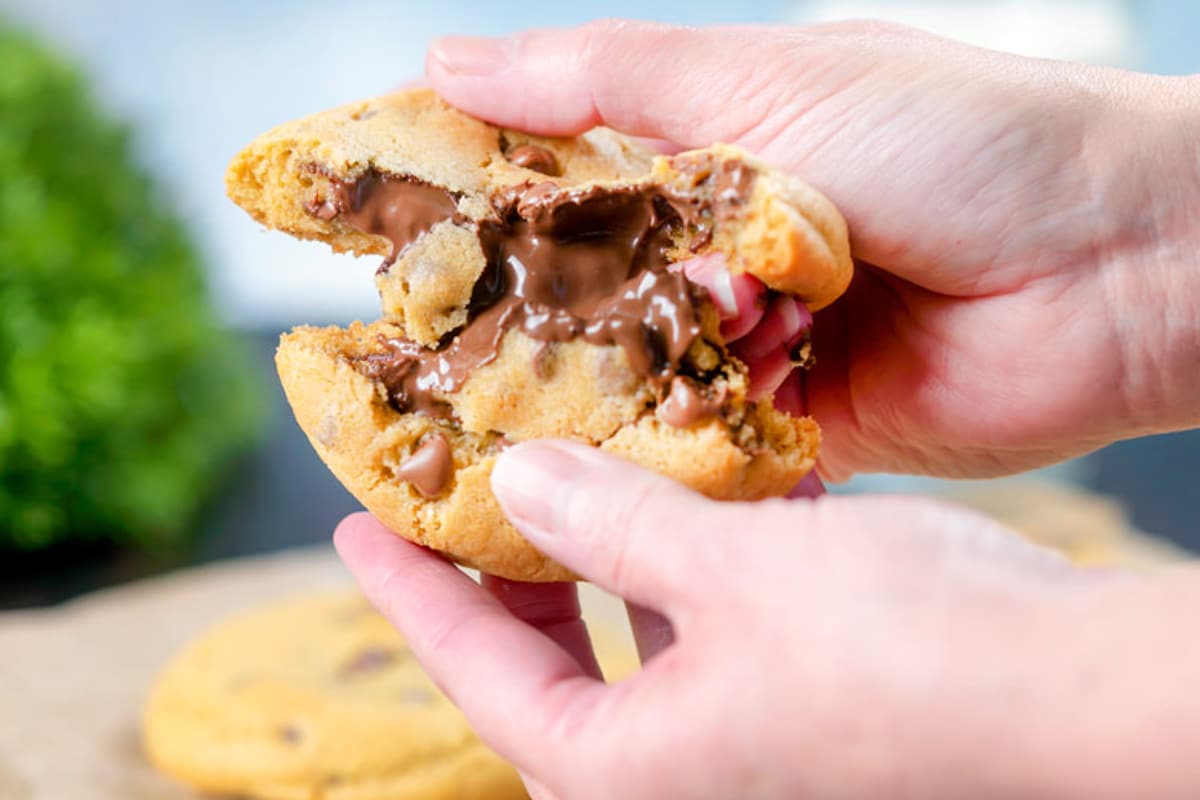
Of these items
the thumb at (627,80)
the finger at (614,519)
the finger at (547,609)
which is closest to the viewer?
the finger at (614,519)

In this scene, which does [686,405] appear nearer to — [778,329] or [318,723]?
[778,329]

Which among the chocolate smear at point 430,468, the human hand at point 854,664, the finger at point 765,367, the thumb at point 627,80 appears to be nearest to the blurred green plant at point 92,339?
the thumb at point 627,80

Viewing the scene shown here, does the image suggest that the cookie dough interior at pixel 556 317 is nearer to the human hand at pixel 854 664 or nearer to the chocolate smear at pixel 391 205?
the chocolate smear at pixel 391 205

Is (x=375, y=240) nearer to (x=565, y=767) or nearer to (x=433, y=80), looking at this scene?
(x=433, y=80)

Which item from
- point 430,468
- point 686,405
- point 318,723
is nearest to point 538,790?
point 430,468

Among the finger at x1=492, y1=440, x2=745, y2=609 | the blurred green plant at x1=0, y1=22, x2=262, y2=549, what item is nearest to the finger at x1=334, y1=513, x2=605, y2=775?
the finger at x1=492, y1=440, x2=745, y2=609

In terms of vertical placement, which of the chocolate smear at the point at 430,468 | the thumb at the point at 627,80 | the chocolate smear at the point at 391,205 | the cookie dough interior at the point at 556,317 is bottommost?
the chocolate smear at the point at 430,468
